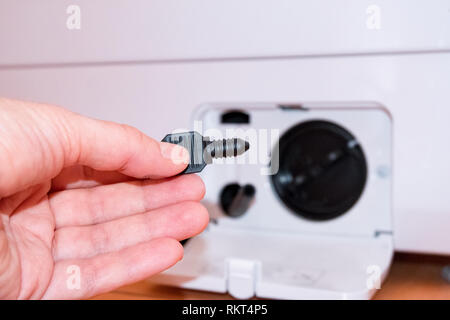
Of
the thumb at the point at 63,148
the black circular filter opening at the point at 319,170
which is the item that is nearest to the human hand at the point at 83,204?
the thumb at the point at 63,148

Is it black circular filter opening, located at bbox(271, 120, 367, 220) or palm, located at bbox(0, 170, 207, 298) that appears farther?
black circular filter opening, located at bbox(271, 120, 367, 220)

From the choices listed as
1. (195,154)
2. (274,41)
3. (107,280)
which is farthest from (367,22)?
(107,280)

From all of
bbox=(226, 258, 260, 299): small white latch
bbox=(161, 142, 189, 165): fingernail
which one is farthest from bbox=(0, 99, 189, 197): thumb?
bbox=(226, 258, 260, 299): small white latch

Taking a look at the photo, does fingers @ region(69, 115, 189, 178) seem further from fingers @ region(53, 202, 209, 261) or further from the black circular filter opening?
the black circular filter opening

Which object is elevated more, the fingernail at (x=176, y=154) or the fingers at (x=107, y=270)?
the fingernail at (x=176, y=154)

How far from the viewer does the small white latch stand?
47 cm

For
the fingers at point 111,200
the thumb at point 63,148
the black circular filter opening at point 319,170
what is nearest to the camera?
the thumb at point 63,148

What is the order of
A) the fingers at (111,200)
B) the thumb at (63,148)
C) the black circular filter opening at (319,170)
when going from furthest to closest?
the black circular filter opening at (319,170), the fingers at (111,200), the thumb at (63,148)

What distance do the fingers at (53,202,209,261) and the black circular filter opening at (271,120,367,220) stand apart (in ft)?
0.61

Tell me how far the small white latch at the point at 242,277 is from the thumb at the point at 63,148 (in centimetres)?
13

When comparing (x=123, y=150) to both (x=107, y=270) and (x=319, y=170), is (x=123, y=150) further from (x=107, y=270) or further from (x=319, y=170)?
(x=319, y=170)

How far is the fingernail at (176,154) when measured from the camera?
0.40 meters

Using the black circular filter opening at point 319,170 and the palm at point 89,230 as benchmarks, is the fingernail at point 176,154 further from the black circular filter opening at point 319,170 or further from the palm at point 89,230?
the black circular filter opening at point 319,170

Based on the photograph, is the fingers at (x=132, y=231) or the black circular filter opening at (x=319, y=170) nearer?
the fingers at (x=132, y=231)
